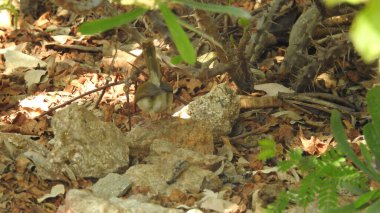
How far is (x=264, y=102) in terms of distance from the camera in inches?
134

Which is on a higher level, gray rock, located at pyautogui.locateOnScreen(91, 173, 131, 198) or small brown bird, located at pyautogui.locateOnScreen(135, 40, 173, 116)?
small brown bird, located at pyautogui.locateOnScreen(135, 40, 173, 116)

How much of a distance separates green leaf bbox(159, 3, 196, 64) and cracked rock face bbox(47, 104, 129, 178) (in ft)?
5.68

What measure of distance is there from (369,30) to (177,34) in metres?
0.50

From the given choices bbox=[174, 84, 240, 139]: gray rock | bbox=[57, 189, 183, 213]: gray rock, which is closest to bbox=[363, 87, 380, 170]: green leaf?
bbox=[57, 189, 183, 213]: gray rock

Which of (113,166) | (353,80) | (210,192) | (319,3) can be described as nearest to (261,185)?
(210,192)

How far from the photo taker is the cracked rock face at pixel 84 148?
281 cm

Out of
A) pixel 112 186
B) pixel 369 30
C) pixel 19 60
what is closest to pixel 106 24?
pixel 369 30

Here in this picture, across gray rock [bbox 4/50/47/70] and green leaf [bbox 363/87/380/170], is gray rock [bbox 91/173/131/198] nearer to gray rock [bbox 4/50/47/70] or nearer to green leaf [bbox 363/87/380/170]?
green leaf [bbox 363/87/380/170]

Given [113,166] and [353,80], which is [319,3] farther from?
[113,166]

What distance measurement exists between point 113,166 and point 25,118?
819 millimetres

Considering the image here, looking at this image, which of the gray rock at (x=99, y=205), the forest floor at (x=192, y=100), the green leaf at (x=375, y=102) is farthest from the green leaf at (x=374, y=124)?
the gray rock at (x=99, y=205)

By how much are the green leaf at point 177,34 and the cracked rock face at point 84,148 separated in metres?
1.73

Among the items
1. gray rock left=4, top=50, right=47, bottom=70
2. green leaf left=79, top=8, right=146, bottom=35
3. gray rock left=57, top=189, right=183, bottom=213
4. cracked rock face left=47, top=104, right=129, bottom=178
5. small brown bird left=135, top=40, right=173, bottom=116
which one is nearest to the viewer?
green leaf left=79, top=8, right=146, bottom=35

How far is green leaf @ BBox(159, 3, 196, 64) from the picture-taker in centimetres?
111
